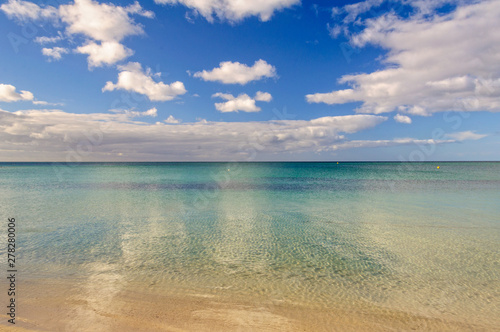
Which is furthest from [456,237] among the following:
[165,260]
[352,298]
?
[165,260]

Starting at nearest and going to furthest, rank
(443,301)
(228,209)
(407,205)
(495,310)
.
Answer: (495,310) → (443,301) → (228,209) → (407,205)

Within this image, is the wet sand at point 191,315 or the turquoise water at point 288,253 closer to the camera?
the wet sand at point 191,315

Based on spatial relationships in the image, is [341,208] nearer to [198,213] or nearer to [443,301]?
[198,213]

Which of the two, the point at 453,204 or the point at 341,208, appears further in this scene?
the point at 453,204

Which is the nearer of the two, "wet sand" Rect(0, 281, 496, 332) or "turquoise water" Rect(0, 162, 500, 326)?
"wet sand" Rect(0, 281, 496, 332)

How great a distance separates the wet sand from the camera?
259 inches

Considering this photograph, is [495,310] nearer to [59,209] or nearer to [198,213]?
[198,213]

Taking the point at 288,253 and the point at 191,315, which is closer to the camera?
the point at 191,315

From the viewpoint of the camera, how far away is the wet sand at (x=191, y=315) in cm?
658

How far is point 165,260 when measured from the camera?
11.1 m

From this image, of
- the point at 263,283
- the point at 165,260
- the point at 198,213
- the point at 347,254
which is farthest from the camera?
the point at 198,213

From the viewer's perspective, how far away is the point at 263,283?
901cm

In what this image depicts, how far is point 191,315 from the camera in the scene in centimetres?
706

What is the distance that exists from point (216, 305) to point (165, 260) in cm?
435
